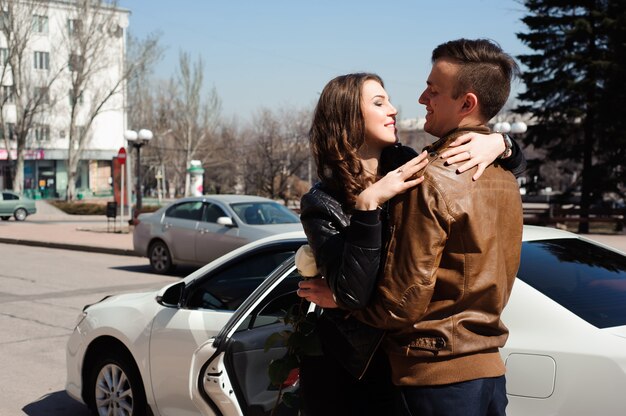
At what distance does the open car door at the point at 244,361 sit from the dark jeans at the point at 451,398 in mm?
1667

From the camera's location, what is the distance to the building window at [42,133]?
206 feet

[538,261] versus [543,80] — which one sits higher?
[543,80]

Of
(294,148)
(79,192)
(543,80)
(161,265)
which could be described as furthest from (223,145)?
(161,265)

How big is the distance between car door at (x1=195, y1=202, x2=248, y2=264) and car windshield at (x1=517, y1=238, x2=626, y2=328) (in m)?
9.86

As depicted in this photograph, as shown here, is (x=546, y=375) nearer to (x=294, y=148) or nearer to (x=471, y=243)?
(x=471, y=243)

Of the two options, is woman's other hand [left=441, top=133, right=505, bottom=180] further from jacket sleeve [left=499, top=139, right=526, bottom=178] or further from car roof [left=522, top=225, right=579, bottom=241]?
car roof [left=522, top=225, right=579, bottom=241]

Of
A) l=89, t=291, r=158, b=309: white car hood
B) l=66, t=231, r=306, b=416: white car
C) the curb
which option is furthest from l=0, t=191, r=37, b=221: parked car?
l=89, t=291, r=158, b=309: white car hood

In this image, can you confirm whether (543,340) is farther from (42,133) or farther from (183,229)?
(42,133)

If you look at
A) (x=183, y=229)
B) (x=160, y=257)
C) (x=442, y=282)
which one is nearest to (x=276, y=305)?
(x=442, y=282)

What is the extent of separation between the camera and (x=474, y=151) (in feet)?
6.85

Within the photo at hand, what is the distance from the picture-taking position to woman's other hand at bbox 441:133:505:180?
2041 millimetres

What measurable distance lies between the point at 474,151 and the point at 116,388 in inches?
142

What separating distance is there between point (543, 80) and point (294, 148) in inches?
646

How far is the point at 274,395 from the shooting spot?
3695mm
